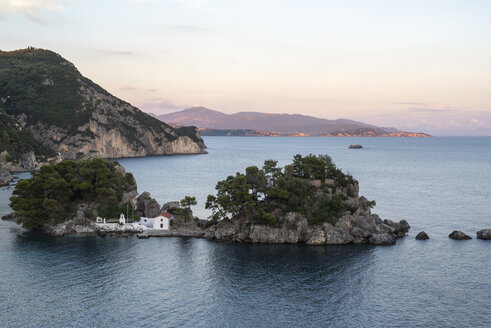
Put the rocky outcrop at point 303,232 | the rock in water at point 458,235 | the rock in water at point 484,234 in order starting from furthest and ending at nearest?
the rock in water at point 458,235 < the rock in water at point 484,234 < the rocky outcrop at point 303,232

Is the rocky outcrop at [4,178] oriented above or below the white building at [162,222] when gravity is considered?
above

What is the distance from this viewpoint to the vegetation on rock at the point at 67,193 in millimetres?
77688

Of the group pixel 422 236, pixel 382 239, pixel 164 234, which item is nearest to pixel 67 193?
pixel 164 234

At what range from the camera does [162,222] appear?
77.5 metres

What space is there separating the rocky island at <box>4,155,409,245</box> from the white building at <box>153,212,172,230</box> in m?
1.63

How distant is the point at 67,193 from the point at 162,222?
1986cm

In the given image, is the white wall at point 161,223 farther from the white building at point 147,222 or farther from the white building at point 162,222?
the white building at point 147,222

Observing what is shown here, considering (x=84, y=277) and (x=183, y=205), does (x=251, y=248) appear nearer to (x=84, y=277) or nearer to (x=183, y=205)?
(x=183, y=205)

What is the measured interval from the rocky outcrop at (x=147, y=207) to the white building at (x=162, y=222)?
6.91m

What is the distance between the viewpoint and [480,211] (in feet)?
305

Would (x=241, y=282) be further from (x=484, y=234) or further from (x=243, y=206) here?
(x=484, y=234)

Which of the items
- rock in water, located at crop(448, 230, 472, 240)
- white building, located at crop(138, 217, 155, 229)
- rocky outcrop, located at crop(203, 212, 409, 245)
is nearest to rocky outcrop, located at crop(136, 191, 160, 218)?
white building, located at crop(138, 217, 155, 229)

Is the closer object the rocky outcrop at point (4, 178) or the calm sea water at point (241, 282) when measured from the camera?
the calm sea water at point (241, 282)

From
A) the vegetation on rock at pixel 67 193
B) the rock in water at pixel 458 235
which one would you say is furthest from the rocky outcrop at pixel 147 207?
the rock in water at pixel 458 235
